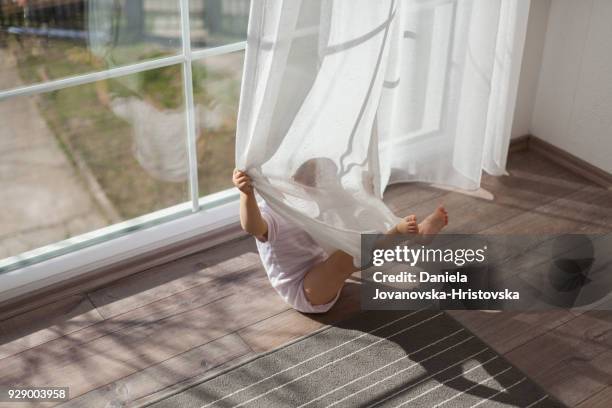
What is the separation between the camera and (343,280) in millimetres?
2299

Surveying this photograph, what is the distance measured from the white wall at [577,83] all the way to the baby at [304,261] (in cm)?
96

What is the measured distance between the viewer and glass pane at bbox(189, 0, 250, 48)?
2.34m

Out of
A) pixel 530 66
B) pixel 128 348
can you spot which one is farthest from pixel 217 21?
pixel 530 66

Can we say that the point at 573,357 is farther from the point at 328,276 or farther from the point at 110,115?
the point at 110,115

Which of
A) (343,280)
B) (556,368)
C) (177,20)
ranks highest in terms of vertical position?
(177,20)

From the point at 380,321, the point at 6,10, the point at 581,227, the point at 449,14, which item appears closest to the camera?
the point at 6,10

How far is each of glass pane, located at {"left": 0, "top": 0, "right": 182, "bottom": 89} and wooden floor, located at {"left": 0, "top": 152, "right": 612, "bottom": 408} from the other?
666mm

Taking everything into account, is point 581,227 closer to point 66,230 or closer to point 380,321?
point 380,321

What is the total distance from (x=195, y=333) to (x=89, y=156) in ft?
2.02

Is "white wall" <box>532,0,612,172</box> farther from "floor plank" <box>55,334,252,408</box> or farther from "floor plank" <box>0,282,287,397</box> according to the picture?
"floor plank" <box>55,334,252,408</box>

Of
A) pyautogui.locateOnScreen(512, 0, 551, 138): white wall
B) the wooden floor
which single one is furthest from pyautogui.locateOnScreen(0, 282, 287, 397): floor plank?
pyautogui.locateOnScreen(512, 0, 551, 138): white wall

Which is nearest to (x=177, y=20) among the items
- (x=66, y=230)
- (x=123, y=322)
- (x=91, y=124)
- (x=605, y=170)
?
(x=91, y=124)

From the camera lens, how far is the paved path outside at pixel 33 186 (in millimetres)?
2217

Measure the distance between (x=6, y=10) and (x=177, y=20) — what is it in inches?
18.4
